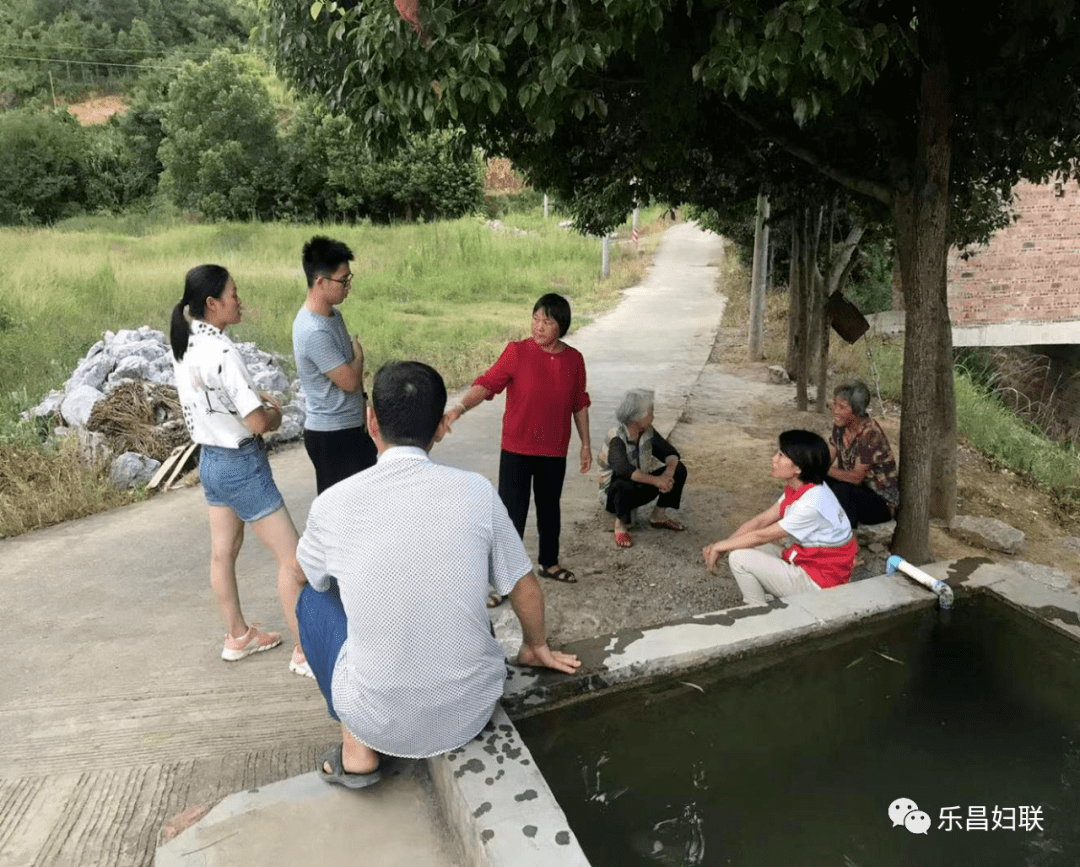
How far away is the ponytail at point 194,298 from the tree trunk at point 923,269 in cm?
314

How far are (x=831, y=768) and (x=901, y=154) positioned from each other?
10.3 ft

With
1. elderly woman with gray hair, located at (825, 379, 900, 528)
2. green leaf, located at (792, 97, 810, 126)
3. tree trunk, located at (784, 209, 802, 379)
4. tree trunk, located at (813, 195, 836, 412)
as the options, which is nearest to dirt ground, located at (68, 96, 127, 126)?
tree trunk, located at (784, 209, 802, 379)

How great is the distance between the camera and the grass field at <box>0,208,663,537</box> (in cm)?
671

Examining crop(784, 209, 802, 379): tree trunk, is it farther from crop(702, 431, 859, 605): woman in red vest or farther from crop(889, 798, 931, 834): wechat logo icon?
crop(889, 798, 931, 834): wechat logo icon

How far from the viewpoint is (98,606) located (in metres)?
4.16

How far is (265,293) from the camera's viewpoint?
14.4 metres

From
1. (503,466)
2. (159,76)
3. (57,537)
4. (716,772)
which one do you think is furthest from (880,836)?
(159,76)

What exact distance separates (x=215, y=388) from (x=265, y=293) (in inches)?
477

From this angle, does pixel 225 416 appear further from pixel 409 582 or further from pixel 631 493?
pixel 631 493

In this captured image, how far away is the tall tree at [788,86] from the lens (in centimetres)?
287

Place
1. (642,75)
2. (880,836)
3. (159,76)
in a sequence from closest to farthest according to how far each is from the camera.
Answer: (880,836) → (642,75) → (159,76)

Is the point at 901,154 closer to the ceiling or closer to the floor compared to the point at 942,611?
closer to the ceiling

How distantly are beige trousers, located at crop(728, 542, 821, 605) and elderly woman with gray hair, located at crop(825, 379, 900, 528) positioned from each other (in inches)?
41.6

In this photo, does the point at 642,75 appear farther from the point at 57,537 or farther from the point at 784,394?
the point at 784,394
